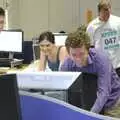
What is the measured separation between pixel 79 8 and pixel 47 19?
2.15ft

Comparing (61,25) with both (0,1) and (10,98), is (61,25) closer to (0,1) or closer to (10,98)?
(0,1)

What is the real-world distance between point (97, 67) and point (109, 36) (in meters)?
2.26

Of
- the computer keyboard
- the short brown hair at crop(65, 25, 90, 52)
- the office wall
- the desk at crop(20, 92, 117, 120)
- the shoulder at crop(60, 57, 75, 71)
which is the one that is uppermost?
the office wall

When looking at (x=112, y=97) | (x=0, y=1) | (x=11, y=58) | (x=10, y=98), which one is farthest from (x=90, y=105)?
(x=0, y=1)

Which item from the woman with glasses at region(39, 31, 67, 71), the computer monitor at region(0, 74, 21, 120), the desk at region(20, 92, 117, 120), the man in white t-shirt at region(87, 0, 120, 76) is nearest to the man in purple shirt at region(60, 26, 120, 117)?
the desk at region(20, 92, 117, 120)

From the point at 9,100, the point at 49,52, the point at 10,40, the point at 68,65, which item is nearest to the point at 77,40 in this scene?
the point at 68,65

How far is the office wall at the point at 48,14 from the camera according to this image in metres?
7.10

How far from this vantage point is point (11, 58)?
5.04 meters

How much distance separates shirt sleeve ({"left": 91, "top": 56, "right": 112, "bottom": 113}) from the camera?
199cm

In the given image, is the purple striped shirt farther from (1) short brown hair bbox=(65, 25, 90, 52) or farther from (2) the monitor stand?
(2) the monitor stand

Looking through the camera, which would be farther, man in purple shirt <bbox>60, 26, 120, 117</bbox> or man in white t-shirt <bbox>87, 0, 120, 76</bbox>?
man in white t-shirt <bbox>87, 0, 120, 76</bbox>

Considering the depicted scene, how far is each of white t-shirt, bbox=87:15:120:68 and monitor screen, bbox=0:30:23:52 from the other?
1130mm

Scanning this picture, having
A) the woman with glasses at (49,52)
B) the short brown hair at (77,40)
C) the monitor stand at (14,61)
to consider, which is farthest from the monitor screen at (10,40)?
the short brown hair at (77,40)

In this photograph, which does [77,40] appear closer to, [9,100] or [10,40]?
[9,100]
